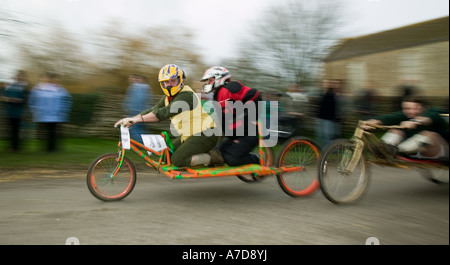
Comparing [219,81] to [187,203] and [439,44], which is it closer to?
[187,203]

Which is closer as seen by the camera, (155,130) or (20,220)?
(20,220)

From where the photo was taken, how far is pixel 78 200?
592 centimetres

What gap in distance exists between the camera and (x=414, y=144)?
6.25 m

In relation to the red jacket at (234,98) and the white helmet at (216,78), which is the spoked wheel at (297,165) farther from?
the white helmet at (216,78)

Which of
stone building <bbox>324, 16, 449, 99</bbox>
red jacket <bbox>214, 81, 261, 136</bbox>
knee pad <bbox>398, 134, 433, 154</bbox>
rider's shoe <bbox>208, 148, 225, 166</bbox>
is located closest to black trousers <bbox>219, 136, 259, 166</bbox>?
rider's shoe <bbox>208, 148, 225, 166</bbox>

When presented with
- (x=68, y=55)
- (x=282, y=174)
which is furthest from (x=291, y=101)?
(x=68, y=55)

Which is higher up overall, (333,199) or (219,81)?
(219,81)

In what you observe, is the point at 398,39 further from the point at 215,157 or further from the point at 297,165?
the point at 215,157

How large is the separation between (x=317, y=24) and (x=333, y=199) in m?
16.7

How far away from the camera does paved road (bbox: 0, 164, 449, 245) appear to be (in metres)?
4.35

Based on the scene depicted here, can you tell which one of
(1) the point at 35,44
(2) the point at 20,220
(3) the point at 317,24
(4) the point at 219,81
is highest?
(3) the point at 317,24

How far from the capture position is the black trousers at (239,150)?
6188mm

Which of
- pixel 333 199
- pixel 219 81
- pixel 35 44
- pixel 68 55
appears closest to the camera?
pixel 333 199

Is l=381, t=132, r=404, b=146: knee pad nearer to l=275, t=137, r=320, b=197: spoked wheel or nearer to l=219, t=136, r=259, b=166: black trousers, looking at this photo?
l=275, t=137, r=320, b=197: spoked wheel
